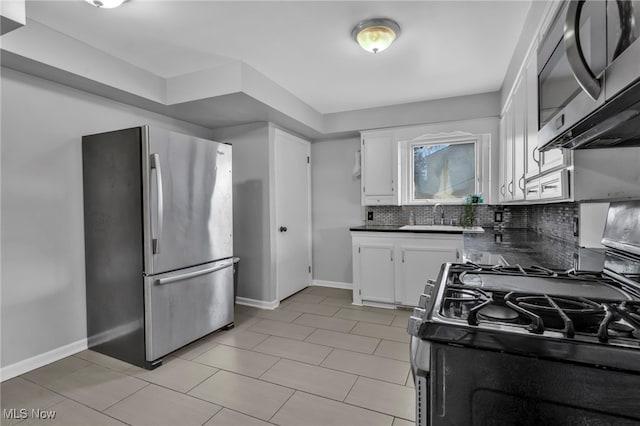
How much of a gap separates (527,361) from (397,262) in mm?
2976

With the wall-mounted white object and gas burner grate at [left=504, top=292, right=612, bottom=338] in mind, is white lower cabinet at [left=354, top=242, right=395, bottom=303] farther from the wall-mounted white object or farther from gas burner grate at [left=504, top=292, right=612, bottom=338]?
gas burner grate at [left=504, top=292, right=612, bottom=338]

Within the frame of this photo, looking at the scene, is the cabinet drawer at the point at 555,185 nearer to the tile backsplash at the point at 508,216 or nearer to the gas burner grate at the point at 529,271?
the gas burner grate at the point at 529,271

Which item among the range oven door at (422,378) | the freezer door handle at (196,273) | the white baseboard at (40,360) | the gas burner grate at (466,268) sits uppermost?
the gas burner grate at (466,268)

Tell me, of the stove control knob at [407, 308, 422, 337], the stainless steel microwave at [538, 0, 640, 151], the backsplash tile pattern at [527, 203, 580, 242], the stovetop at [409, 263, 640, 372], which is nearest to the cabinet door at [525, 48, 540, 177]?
the backsplash tile pattern at [527, 203, 580, 242]

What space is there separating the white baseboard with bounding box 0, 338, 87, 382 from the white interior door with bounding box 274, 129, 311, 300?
1.89 metres

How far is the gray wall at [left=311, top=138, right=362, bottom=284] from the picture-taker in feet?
14.6

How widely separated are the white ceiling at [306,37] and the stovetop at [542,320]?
180 centimetres

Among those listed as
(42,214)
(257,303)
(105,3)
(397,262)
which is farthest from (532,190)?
(42,214)

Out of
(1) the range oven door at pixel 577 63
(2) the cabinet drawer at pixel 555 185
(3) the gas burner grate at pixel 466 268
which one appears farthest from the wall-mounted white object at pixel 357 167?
(1) the range oven door at pixel 577 63

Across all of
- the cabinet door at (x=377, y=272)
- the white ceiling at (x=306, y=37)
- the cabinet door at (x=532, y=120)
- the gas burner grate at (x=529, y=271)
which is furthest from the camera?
the cabinet door at (x=377, y=272)

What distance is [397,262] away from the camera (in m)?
3.58

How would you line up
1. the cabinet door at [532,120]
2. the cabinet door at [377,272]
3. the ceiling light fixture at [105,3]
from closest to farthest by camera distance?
the cabinet door at [532,120] < the ceiling light fixture at [105,3] < the cabinet door at [377,272]

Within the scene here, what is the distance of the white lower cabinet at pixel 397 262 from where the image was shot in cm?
339

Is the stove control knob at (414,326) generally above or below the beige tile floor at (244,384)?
above
